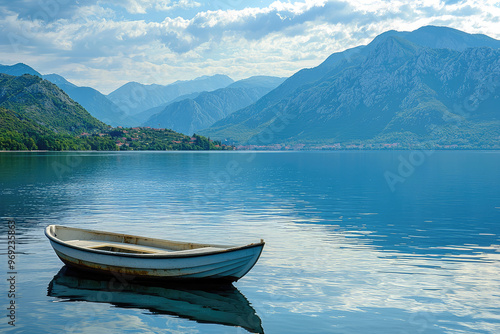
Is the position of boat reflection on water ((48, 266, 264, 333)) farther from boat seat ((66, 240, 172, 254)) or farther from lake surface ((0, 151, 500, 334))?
boat seat ((66, 240, 172, 254))

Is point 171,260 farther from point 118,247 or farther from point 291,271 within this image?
point 291,271

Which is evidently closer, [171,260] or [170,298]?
[170,298]

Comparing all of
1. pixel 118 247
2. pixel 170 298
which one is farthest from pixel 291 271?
pixel 118 247

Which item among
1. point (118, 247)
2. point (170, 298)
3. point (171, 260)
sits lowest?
point (170, 298)

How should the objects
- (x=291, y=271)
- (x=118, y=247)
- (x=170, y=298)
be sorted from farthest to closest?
(x=118, y=247)
(x=291, y=271)
(x=170, y=298)

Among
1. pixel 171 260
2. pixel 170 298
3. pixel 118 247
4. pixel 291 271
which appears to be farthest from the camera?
pixel 118 247

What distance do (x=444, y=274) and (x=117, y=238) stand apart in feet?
65.9

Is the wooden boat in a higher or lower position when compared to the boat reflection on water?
higher

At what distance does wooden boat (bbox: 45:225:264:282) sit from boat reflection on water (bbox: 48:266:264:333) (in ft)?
2.04

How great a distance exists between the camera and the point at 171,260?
23797 millimetres

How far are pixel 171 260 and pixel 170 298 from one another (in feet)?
6.18

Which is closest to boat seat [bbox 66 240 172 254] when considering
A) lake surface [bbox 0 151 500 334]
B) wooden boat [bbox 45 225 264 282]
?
wooden boat [bbox 45 225 264 282]

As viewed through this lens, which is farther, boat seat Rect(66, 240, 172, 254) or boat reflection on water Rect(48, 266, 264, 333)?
boat seat Rect(66, 240, 172, 254)

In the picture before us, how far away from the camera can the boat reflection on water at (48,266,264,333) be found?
20859mm
